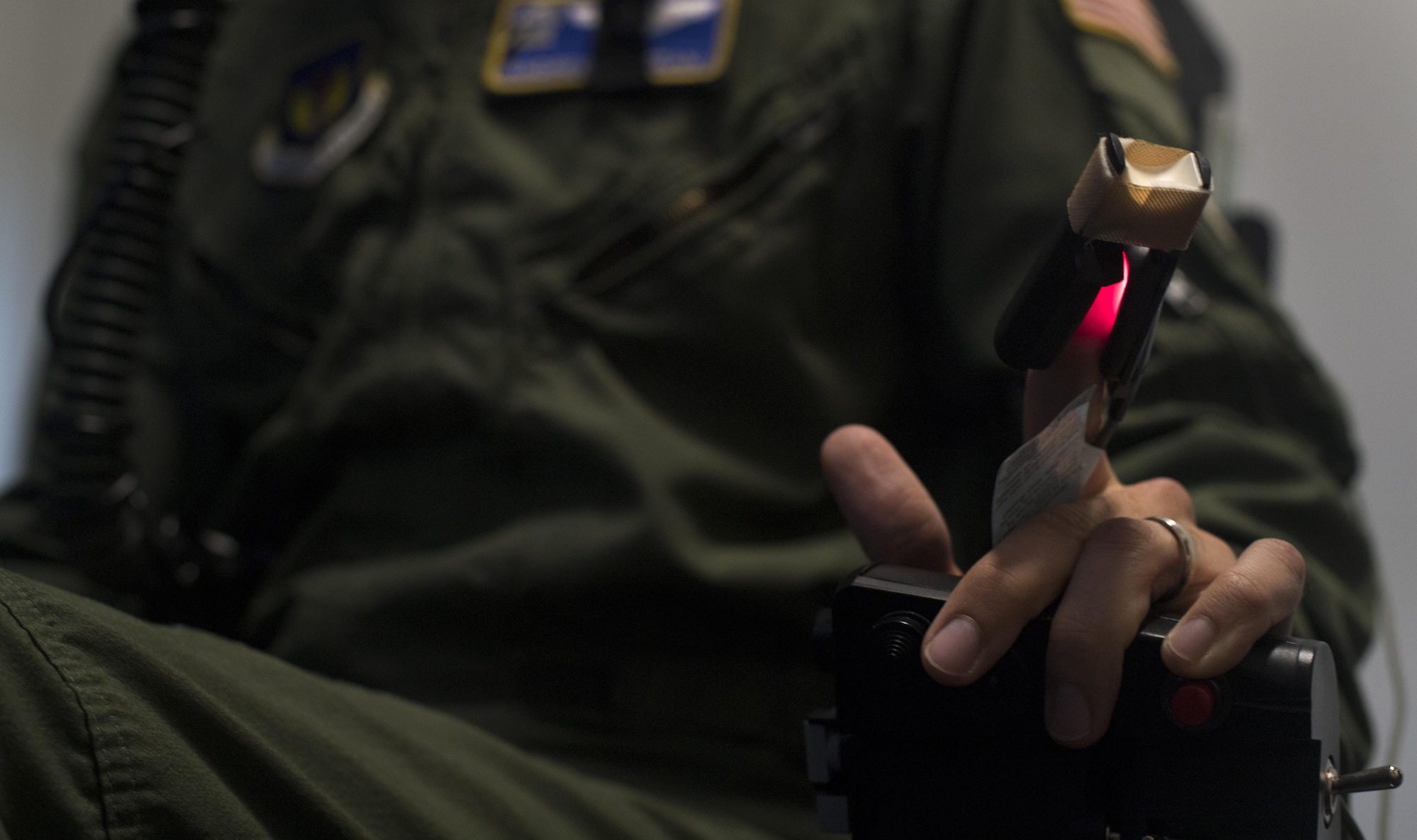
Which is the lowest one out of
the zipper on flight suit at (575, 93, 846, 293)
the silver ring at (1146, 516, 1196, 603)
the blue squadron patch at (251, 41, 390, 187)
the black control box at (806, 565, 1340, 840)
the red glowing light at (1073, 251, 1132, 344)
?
the black control box at (806, 565, 1340, 840)

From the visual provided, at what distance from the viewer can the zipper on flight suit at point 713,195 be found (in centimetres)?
63

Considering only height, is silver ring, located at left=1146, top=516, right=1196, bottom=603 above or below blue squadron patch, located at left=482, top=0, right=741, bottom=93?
below

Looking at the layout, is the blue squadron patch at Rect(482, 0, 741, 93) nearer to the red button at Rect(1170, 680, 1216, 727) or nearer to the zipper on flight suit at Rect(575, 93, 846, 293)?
the zipper on flight suit at Rect(575, 93, 846, 293)

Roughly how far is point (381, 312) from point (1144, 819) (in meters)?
0.52

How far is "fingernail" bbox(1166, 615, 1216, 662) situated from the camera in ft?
0.95

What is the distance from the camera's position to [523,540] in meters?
0.61

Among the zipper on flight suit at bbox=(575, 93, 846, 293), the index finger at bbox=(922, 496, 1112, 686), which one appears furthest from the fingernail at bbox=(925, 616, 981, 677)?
the zipper on flight suit at bbox=(575, 93, 846, 293)

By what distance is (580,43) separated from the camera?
684 millimetres

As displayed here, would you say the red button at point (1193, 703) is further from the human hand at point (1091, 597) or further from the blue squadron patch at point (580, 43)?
the blue squadron patch at point (580, 43)

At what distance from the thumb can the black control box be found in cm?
3

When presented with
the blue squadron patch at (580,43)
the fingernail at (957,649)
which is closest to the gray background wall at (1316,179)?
the blue squadron patch at (580,43)

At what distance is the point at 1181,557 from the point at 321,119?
653 millimetres

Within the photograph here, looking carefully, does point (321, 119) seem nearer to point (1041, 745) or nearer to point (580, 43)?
point (580, 43)

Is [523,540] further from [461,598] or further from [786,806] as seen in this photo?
[786,806]
